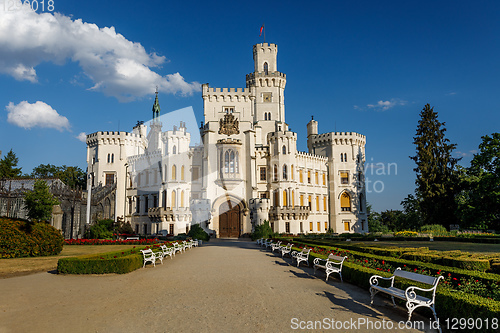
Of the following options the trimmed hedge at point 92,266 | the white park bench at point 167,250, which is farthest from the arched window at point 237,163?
the trimmed hedge at point 92,266

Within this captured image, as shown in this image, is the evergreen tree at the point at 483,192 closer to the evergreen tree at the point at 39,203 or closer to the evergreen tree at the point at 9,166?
the evergreen tree at the point at 39,203

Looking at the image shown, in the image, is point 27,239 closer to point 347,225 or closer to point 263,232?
point 263,232

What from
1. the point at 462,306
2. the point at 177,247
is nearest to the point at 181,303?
the point at 462,306

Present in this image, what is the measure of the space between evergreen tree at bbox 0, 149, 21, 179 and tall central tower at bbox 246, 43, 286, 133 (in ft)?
131

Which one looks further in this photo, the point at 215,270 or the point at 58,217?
the point at 58,217

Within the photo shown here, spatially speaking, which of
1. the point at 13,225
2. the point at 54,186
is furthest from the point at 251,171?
the point at 13,225

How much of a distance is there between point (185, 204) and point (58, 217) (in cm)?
2078

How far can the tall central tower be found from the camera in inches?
2249

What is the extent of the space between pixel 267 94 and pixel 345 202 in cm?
2236

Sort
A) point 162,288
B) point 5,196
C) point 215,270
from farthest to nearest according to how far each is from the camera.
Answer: point 5,196, point 215,270, point 162,288

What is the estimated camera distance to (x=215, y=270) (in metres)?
14.9

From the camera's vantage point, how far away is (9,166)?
54688mm

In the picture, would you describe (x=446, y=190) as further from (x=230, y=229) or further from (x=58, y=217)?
(x=58, y=217)

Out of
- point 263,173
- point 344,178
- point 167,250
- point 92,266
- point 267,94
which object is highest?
point 267,94
